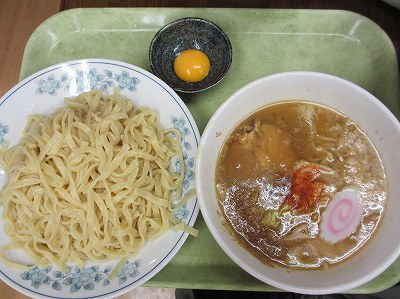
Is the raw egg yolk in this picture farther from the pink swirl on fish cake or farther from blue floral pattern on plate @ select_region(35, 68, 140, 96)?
the pink swirl on fish cake

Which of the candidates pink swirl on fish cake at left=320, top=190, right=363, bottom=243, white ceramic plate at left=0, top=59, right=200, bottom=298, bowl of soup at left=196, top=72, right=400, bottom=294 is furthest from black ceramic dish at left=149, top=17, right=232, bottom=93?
pink swirl on fish cake at left=320, top=190, right=363, bottom=243

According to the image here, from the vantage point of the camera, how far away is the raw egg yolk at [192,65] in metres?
2.20

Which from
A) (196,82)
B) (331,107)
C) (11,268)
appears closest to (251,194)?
(331,107)

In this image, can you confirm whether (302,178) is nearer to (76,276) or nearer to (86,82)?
(76,276)

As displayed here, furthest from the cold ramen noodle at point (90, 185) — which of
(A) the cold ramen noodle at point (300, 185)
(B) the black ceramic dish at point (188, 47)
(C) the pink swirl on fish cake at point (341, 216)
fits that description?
(C) the pink swirl on fish cake at point (341, 216)

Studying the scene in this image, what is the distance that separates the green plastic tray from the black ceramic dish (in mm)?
91

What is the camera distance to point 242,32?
2342mm

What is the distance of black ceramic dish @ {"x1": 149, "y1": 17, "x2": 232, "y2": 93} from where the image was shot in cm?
221

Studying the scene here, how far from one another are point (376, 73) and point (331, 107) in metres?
0.67

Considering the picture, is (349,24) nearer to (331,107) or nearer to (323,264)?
(331,107)

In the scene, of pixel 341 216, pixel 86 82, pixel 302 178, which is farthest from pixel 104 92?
pixel 341 216

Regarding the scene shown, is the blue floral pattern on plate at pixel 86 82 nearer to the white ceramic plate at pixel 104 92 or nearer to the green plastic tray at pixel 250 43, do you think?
the white ceramic plate at pixel 104 92

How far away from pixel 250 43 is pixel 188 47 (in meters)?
0.37

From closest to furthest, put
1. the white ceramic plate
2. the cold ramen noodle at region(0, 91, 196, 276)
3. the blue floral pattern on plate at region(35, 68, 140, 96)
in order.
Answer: the white ceramic plate < the cold ramen noodle at region(0, 91, 196, 276) < the blue floral pattern on plate at region(35, 68, 140, 96)
